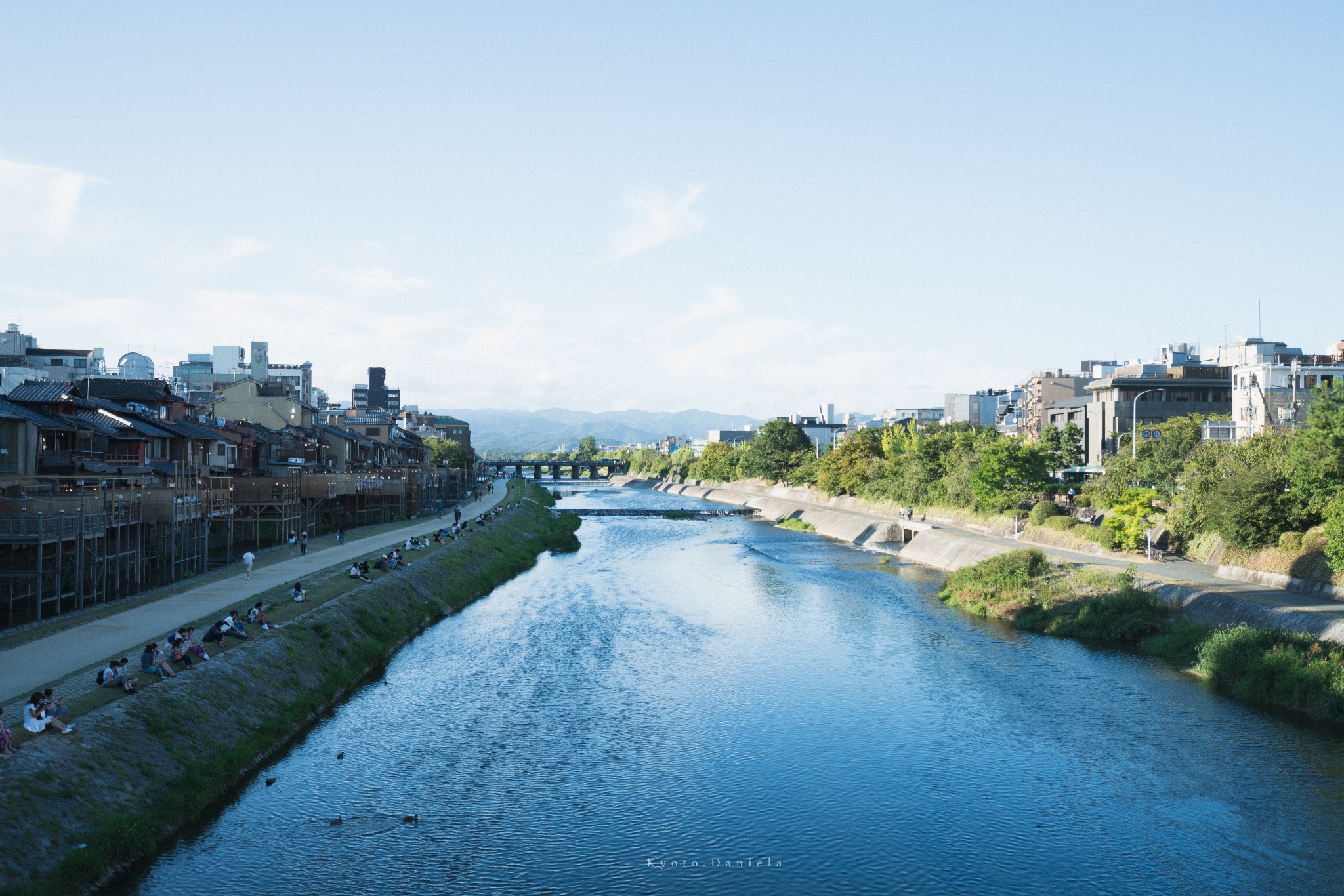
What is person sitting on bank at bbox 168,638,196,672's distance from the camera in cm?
2364

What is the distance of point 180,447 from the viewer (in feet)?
178

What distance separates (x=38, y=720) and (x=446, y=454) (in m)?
125

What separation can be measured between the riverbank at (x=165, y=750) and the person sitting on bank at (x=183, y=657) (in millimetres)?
479

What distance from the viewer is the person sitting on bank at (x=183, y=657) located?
77.6 feet

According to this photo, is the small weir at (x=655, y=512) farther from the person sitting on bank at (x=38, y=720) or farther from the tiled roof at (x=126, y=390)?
the person sitting on bank at (x=38, y=720)

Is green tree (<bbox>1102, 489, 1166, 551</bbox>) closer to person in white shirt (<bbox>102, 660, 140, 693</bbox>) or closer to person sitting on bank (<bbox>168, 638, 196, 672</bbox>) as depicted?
person sitting on bank (<bbox>168, 638, 196, 672</bbox>)

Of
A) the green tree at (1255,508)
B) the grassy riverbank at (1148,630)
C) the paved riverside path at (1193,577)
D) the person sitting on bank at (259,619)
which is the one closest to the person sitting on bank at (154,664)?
the person sitting on bank at (259,619)

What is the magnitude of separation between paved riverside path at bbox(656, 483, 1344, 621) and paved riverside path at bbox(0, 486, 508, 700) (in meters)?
36.7

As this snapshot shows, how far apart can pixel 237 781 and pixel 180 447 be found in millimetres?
38804

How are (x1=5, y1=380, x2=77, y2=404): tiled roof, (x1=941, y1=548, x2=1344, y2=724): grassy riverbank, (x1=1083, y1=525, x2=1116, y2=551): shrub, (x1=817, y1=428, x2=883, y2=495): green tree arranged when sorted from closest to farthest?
(x1=941, y1=548, x2=1344, y2=724): grassy riverbank, (x1=5, y1=380, x2=77, y2=404): tiled roof, (x1=1083, y1=525, x2=1116, y2=551): shrub, (x1=817, y1=428, x2=883, y2=495): green tree

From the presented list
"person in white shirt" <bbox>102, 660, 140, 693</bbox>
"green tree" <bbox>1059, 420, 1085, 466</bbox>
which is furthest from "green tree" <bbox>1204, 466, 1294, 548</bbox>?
"green tree" <bbox>1059, 420, 1085, 466</bbox>

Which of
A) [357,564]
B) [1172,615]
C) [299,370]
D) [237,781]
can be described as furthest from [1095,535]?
[299,370]

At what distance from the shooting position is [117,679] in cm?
2139

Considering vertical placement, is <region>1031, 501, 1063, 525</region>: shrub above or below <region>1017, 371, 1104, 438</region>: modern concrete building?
below
